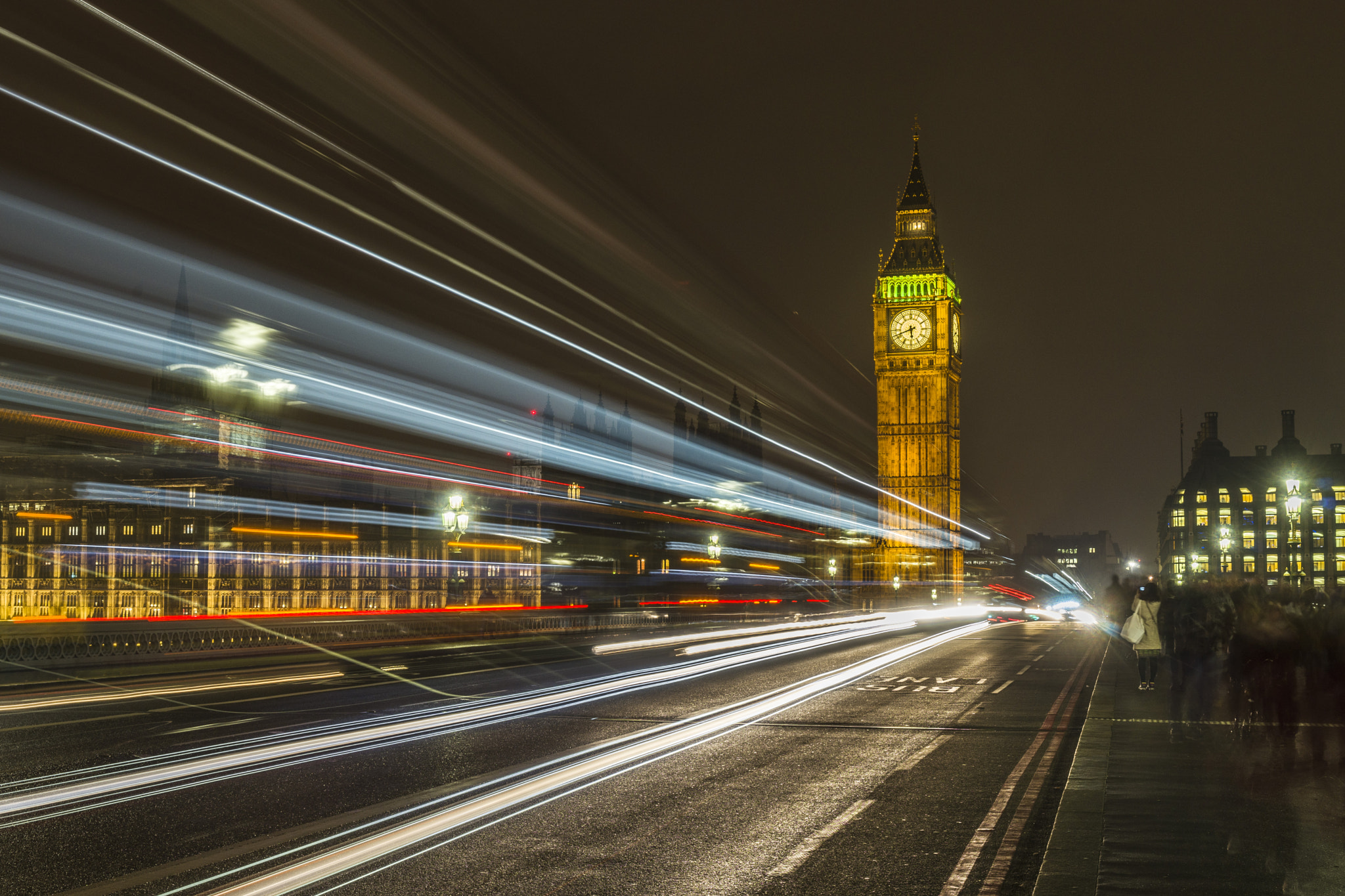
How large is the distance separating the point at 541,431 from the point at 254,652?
1609 centimetres

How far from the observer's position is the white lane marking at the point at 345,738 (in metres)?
9.20

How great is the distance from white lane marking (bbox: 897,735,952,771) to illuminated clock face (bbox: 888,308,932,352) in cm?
11620

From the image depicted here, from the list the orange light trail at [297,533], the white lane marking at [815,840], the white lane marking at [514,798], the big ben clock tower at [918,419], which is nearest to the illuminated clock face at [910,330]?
the big ben clock tower at [918,419]

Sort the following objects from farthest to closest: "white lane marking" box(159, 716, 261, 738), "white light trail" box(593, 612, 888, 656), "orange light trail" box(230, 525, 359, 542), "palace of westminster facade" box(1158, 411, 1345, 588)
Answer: "palace of westminster facade" box(1158, 411, 1345, 588)
"white light trail" box(593, 612, 888, 656)
"orange light trail" box(230, 525, 359, 542)
"white lane marking" box(159, 716, 261, 738)

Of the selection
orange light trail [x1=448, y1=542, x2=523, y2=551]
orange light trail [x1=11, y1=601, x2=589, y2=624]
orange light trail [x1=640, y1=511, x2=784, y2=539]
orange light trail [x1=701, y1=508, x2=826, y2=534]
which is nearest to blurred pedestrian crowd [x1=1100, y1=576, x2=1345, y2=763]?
orange light trail [x1=640, y1=511, x2=784, y2=539]

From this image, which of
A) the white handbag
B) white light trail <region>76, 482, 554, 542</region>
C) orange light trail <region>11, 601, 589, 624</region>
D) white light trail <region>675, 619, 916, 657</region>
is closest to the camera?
the white handbag

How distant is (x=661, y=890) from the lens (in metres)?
6.44

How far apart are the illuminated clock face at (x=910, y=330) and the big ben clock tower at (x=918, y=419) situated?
9 cm

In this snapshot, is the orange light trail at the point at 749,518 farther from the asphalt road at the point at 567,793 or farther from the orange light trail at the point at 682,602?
the asphalt road at the point at 567,793

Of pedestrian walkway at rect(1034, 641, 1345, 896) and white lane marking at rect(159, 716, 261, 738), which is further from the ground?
pedestrian walkway at rect(1034, 641, 1345, 896)

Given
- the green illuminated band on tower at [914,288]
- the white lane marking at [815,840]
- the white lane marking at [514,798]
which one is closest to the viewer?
the white lane marking at [514,798]

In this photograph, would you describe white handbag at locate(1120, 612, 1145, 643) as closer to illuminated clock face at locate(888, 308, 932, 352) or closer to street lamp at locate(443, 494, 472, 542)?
street lamp at locate(443, 494, 472, 542)

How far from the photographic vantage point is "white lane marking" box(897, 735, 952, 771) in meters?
10.8

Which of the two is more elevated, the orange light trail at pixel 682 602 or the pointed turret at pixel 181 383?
the pointed turret at pixel 181 383
